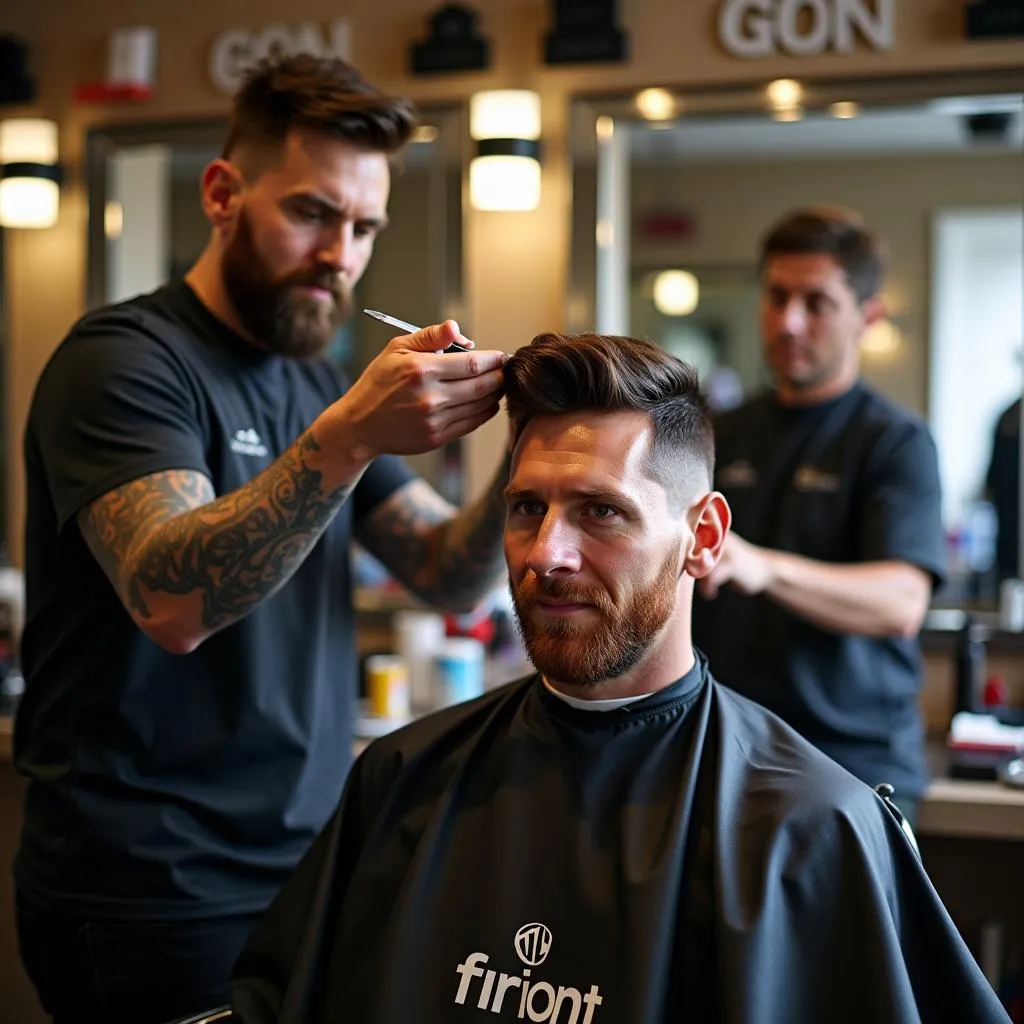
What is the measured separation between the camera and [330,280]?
6.55 ft

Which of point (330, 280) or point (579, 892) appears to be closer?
point (579, 892)

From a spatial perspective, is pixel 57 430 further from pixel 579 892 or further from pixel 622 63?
pixel 622 63

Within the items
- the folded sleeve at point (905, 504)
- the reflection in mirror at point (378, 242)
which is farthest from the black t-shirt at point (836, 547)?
the reflection in mirror at point (378, 242)

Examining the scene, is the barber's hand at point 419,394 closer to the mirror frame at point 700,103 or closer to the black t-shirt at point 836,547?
the black t-shirt at point 836,547

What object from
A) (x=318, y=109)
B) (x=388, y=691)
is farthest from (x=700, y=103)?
(x=388, y=691)

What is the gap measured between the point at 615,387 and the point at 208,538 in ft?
1.84

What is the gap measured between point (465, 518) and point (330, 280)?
0.47m

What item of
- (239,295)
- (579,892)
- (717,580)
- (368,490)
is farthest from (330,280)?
(579,892)

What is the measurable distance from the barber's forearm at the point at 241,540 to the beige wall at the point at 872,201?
6.69ft

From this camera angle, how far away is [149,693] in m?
1.91

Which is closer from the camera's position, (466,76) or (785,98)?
(785,98)

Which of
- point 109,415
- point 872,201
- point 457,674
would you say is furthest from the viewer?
point 872,201

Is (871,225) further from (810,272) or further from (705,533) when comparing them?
(705,533)

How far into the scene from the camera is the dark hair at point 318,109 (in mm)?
1942
